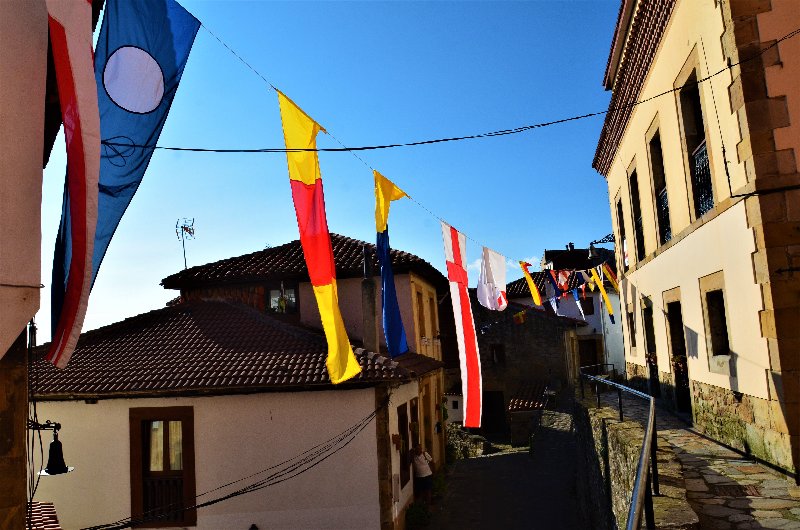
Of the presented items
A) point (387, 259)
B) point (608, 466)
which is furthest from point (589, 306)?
point (387, 259)

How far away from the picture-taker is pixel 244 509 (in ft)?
35.4

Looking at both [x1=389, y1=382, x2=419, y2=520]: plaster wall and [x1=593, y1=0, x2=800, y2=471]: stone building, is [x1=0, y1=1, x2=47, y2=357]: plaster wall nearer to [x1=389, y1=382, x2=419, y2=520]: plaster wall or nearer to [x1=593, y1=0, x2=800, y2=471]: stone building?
[x1=593, y1=0, x2=800, y2=471]: stone building

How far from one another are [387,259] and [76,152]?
5090 mm

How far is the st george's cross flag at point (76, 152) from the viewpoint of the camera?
12.1ft

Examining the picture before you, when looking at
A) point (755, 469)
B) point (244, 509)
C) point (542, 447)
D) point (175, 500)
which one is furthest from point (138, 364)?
point (542, 447)

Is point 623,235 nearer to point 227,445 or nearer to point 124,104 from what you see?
point 227,445

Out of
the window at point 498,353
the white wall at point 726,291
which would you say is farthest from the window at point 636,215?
the window at point 498,353

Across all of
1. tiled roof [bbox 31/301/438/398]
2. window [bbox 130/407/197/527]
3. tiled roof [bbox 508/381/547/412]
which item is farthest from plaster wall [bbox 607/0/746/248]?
tiled roof [bbox 508/381/547/412]

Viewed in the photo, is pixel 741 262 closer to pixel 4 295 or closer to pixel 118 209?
pixel 118 209

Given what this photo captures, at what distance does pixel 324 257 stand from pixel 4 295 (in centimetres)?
332

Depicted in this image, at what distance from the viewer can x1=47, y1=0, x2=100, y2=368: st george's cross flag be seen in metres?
3.70

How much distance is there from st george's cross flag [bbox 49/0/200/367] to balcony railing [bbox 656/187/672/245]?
890 centimetres

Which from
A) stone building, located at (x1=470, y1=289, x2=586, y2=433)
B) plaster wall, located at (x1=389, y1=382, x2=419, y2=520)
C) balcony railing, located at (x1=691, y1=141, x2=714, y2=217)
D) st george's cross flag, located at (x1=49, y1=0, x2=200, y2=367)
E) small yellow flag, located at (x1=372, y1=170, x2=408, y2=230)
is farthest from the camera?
stone building, located at (x1=470, y1=289, x2=586, y2=433)

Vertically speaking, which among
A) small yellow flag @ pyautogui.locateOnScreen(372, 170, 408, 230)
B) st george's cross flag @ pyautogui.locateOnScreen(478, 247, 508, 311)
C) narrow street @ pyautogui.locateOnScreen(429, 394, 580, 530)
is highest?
small yellow flag @ pyautogui.locateOnScreen(372, 170, 408, 230)
